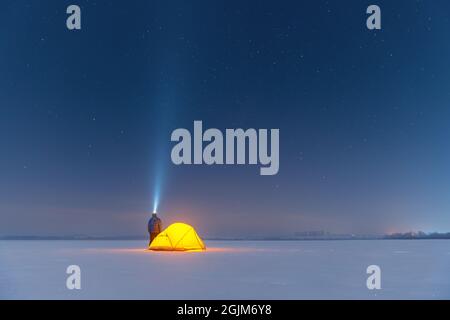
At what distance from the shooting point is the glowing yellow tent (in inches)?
874

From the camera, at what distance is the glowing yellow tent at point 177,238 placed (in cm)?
2219

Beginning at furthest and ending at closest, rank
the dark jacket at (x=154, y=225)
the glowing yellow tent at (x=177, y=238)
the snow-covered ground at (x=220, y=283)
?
1. the dark jacket at (x=154, y=225)
2. the glowing yellow tent at (x=177, y=238)
3. the snow-covered ground at (x=220, y=283)

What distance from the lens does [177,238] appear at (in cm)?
2216

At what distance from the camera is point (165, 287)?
423 inches

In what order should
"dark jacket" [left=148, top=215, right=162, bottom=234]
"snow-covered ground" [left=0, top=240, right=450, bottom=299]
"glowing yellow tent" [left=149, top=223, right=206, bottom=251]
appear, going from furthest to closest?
1. "dark jacket" [left=148, top=215, right=162, bottom=234]
2. "glowing yellow tent" [left=149, top=223, right=206, bottom=251]
3. "snow-covered ground" [left=0, top=240, right=450, bottom=299]

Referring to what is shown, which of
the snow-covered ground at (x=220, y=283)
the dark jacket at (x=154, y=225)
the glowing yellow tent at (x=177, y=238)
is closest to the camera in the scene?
the snow-covered ground at (x=220, y=283)

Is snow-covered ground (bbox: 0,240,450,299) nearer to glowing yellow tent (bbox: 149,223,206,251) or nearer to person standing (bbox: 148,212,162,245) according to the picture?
glowing yellow tent (bbox: 149,223,206,251)

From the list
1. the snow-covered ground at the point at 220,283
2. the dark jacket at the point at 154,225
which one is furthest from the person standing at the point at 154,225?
the snow-covered ground at the point at 220,283

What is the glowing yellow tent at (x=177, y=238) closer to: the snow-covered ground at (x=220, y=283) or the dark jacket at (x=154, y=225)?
→ the dark jacket at (x=154, y=225)

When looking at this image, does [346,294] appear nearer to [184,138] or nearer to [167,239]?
[184,138]

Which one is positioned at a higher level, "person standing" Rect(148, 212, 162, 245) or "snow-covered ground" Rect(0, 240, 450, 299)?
"person standing" Rect(148, 212, 162, 245)

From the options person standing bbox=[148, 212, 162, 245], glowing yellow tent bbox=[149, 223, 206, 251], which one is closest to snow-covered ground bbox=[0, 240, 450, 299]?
glowing yellow tent bbox=[149, 223, 206, 251]
